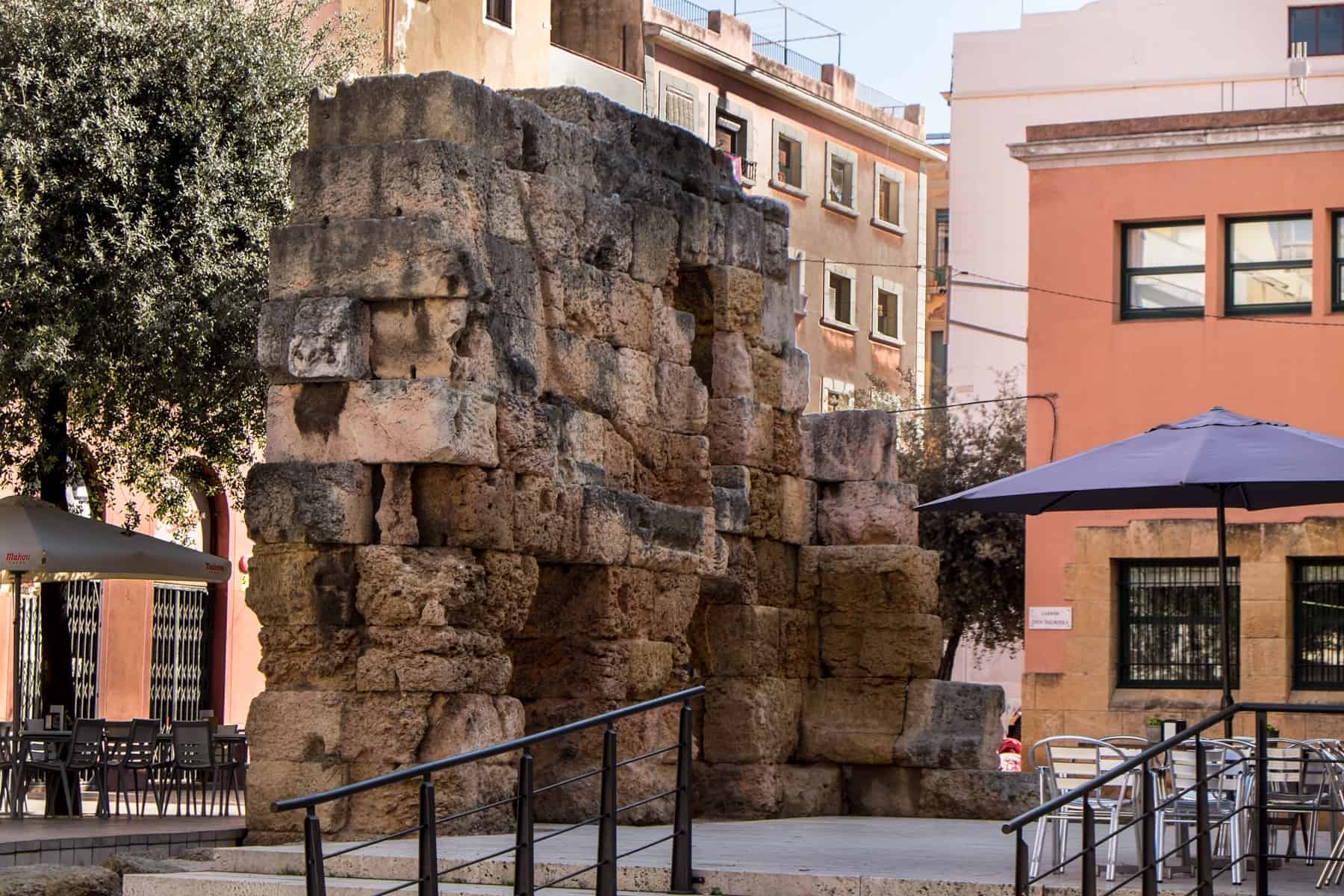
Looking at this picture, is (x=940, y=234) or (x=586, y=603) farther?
(x=940, y=234)

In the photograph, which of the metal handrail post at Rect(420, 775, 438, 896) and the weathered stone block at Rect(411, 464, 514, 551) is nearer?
the metal handrail post at Rect(420, 775, 438, 896)

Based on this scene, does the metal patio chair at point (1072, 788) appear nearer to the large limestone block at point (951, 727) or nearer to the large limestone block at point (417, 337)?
the large limestone block at point (417, 337)

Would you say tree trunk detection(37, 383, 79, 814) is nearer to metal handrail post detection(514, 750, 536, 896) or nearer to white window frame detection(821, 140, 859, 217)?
metal handrail post detection(514, 750, 536, 896)

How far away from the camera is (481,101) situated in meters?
11.9

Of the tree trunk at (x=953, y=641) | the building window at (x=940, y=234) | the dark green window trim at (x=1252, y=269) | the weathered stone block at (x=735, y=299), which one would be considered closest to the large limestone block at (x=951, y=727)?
the weathered stone block at (x=735, y=299)

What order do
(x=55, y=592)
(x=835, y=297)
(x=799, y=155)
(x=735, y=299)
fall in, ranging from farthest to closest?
(x=835, y=297), (x=799, y=155), (x=55, y=592), (x=735, y=299)

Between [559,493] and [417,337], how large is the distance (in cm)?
126

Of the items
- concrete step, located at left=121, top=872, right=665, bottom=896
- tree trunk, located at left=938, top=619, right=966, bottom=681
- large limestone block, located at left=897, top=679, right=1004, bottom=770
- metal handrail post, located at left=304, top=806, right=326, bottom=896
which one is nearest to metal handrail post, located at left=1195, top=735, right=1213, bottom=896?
concrete step, located at left=121, top=872, right=665, bottom=896

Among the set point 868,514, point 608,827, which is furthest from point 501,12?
point 608,827

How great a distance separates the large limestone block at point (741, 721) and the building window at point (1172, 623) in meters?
8.26

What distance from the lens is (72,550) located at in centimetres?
1462

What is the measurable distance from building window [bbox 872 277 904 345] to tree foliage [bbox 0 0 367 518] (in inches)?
953

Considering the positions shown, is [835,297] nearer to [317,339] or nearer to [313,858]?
[317,339]

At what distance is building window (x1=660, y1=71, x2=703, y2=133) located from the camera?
34.8 metres
